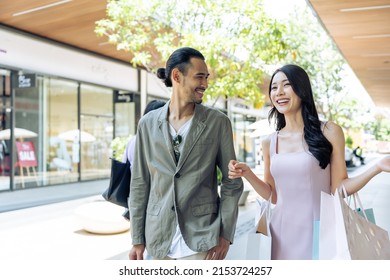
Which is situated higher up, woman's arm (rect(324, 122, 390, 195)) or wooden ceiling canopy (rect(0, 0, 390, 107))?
wooden ceiling canopy (rect(0, 0, 390, 107))

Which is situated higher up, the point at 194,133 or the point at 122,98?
the point at 122,98

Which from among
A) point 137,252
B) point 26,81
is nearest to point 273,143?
point 137,252

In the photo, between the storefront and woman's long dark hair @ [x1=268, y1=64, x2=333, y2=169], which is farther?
the storefront

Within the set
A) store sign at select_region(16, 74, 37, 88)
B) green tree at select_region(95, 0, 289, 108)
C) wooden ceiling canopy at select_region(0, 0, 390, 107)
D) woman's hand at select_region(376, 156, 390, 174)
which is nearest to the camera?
woman's hand at select_region(376, 156, 390, 174)

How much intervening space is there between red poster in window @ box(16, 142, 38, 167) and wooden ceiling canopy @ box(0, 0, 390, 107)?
117 inches

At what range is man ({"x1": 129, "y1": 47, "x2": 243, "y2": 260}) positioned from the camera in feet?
6.05

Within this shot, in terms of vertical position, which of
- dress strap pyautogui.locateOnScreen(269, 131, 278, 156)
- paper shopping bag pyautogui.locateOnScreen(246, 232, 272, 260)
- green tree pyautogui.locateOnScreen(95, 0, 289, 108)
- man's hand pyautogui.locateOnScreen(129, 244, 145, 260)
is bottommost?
man's hand pyautogui.locateOnScreen(129, 244, 145, 260)

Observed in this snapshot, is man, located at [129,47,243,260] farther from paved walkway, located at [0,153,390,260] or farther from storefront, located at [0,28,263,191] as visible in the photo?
storefront, located at [0,28,263,191]

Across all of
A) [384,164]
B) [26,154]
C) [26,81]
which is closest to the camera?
[384,164]

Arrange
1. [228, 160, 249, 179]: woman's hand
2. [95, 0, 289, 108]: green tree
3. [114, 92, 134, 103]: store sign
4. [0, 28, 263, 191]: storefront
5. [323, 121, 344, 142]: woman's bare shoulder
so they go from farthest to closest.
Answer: [114, 92, 134, 103]: store sign < [0, 28, 263, 191]: storefront < [95, 0, 289, 108]: green tree < [323, 121, 344, 142]: woman's bare shoulder < [228, 160, 249, 179]: woman's hand

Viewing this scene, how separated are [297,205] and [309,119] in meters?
0.38

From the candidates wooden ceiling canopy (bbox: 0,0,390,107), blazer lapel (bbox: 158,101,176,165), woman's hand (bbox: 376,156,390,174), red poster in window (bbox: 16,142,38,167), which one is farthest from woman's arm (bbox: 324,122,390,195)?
red poster in window (bbox: 16,142,38,167)

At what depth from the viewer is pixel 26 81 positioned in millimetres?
11164

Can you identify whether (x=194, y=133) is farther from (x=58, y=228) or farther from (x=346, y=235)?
(x=58, y=228)
